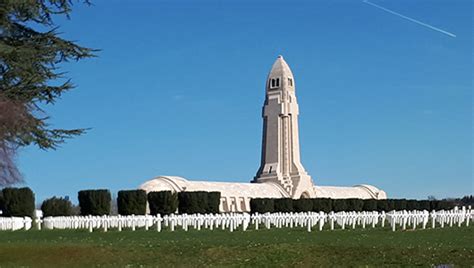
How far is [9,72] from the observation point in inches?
912

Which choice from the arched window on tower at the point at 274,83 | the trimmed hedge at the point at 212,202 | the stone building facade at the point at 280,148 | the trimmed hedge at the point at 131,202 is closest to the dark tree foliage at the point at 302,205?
the trimmed hedge at the point at 212,202

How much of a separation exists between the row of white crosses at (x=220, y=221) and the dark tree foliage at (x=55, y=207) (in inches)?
170

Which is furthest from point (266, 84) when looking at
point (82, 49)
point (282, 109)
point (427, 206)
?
point (82, 49)

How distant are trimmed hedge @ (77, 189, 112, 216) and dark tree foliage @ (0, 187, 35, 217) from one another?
9.82 ft

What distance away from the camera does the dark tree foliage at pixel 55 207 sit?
138 feet

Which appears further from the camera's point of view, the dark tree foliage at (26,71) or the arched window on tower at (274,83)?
the arched window on tower at (274,83)

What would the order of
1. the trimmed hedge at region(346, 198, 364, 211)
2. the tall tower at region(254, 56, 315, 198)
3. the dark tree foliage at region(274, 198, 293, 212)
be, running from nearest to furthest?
the dark tree foliage at region(274, 198, 293, 212) → the trimmed hedge at region(346, 198, 364, 211) → the tall tower at region(254, 56, 315, 198)

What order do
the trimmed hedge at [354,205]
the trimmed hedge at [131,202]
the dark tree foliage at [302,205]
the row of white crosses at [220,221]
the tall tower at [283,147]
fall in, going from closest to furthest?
1. the row of white crosses at [220,221]
2. the trimmed hedge at [131,202]
3. the dark tree foliage at [302,205]
4. the trimmed hedge at [354,205]
5. the tall tower at [283,147]

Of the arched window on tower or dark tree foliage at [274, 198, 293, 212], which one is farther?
the arched window on tower

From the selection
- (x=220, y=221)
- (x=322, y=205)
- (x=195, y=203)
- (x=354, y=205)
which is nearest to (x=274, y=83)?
(x=354, y=205)

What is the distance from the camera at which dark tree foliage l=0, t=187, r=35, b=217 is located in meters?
39.8

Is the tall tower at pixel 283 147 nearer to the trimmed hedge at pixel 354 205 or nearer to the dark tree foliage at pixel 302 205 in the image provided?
the trimmed hedge at pixel 354 205

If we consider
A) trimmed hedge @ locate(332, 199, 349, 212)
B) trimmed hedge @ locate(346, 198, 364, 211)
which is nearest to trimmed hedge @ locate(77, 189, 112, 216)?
trimmed hedge @ locate(332, 199, 349, 212)

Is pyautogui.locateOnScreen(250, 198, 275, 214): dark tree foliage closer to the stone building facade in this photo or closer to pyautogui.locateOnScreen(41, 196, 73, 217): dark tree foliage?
pyautogui.locateOnScreen(41, 196, 73, 217): dark tree foliage
